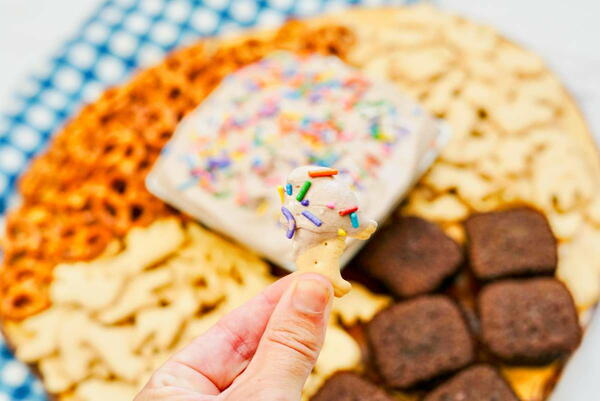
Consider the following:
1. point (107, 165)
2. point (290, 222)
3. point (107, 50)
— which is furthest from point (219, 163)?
point (107, 50)

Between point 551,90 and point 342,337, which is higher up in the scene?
point 551,90

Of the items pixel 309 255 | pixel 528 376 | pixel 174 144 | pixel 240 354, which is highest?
pixel 309 255

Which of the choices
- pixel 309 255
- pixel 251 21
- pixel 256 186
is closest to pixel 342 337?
pixel 256 186

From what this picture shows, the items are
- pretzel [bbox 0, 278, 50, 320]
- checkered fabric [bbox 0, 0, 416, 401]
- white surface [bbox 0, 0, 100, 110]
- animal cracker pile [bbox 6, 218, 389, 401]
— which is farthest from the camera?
white surface [bbox 0, 0, 100, 110]

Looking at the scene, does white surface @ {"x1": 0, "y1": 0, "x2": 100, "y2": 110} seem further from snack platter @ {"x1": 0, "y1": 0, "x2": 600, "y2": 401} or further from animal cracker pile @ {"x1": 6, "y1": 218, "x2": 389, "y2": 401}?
animal cracker pile @ {"x1": 6, "y1": 218, "x2": 389, "y2": 401}

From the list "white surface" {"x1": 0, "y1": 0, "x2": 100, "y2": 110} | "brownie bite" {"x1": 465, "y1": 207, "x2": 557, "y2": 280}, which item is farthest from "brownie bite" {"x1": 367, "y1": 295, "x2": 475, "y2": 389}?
"white surface" {"x1": 0, "y1": 0, "x2": 100, "y2": 110}

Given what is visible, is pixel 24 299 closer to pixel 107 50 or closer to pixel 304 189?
pixel 107 50

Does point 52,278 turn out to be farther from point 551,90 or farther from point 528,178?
point 551,90
